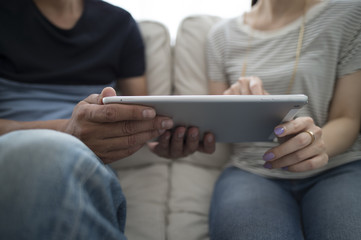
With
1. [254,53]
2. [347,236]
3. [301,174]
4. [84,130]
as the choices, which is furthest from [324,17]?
[84,130]

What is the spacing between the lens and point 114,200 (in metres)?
0.34

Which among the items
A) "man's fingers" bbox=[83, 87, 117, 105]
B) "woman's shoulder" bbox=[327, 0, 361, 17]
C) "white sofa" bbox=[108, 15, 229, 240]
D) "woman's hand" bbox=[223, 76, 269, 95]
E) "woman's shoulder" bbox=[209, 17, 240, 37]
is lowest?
"white sofa" bbox=[108, 15, 229, 240]

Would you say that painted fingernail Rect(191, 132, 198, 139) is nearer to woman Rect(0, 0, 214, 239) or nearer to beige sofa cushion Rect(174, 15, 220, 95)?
woman Rect(0, 0, 214, 239)

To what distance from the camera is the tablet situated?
39 cm

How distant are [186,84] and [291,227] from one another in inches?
23.2

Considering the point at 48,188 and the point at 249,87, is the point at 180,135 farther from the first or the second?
the point at 48,188

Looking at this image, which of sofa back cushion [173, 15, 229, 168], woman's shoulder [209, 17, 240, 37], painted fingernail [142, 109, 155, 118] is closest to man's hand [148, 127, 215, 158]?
painted fingernail [142, 109, 155, 118]

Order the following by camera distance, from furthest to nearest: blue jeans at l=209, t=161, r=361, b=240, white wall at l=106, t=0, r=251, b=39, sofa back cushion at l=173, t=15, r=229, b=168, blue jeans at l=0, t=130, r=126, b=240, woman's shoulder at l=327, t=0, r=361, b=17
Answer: white wall at l=106, t=0, r=251, b=39 < sofa back cushion at l=173, t=15, r=229, b=168 < woman's shoulder at l=327, t=0, r=361, b=17 < blue jeans at l=209, t=161, r=361, b=240 < blue jeans at l=0, t=130, r=126, b=240

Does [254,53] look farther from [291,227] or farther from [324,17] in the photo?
[291,227]

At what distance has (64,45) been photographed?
0.71 meters

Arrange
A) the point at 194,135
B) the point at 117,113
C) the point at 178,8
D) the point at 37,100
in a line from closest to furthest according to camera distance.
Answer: the point at 117,113
the point at 194,135
the point at 37,100
the point at 178,8

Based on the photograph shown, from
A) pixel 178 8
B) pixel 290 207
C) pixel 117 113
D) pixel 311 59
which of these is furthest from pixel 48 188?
pixel 178 8

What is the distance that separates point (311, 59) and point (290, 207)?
0.40 meters

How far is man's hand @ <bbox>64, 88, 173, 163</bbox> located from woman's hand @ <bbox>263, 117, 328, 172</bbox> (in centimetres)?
24
